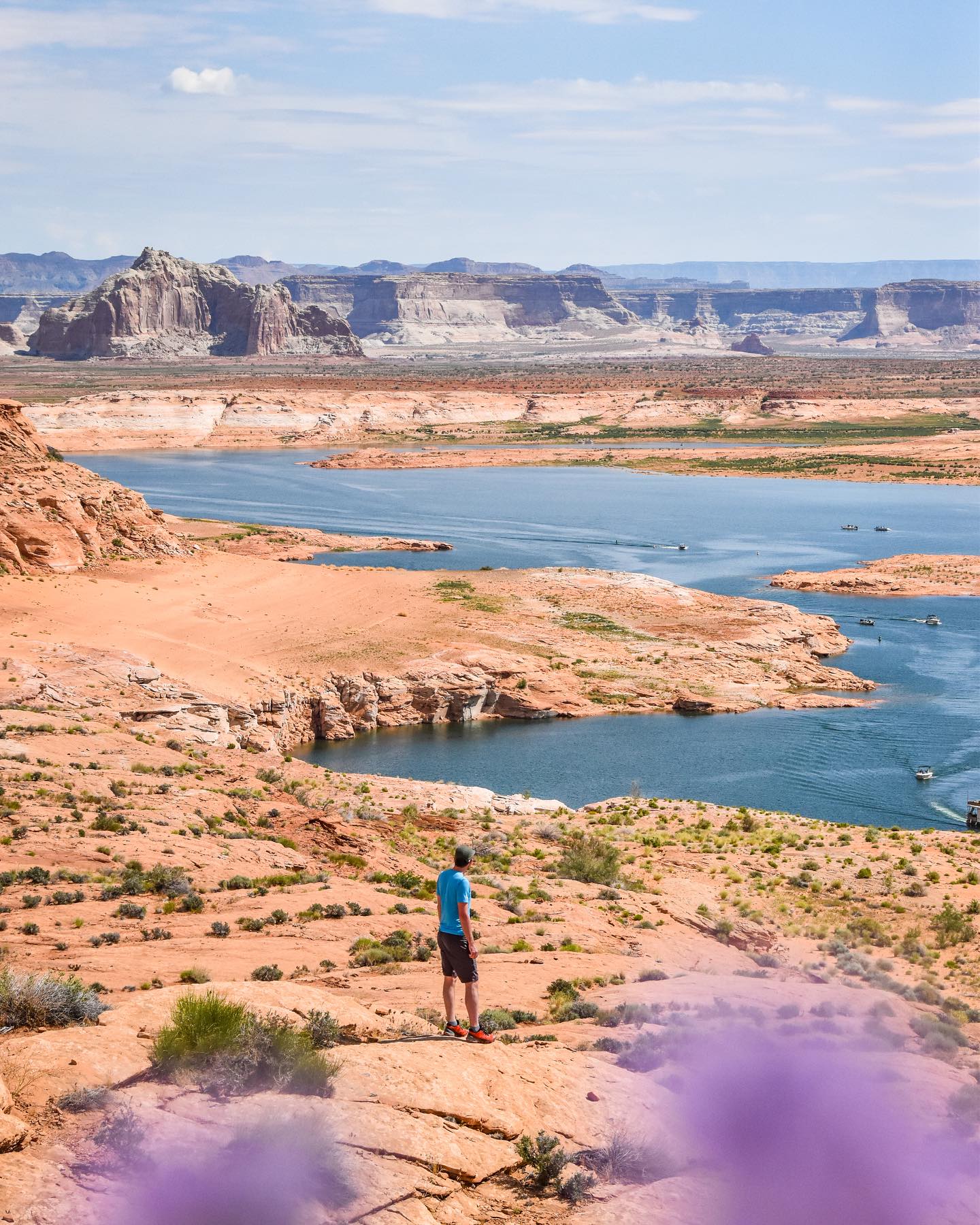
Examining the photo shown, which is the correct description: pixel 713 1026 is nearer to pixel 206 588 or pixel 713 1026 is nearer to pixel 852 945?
pixel 852 945

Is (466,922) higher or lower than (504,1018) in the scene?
higher

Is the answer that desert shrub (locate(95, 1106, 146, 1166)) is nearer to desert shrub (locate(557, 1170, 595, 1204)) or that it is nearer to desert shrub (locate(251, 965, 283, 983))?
desert shrub (locate(557, 1170, 595, 1204))

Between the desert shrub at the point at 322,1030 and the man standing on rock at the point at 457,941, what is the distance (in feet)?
3.77

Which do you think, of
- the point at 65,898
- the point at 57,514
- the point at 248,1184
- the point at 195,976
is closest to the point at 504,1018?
the point at 195,976

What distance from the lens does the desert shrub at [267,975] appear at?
13750 mm

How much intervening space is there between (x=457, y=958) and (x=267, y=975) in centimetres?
→ 311

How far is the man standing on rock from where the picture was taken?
11344mm

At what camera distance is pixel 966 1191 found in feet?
30.6

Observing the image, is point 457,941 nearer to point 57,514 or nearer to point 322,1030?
point 322,1030

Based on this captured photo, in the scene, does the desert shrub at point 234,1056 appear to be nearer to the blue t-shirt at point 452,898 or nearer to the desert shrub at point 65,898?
the blue t-shirt at point 452,898

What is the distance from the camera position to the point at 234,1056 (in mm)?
9531

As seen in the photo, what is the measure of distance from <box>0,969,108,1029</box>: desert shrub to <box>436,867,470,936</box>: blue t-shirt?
305cm

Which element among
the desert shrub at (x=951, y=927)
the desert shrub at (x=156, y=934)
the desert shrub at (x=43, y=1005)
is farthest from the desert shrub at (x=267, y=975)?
the desert shrub at (x=951, y=927)

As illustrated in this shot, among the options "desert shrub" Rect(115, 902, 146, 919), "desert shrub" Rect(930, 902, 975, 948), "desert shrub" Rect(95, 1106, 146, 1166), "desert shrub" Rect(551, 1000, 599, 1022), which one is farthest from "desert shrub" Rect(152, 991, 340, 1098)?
"desert shrub" Rect(930, 902, 975, 948)
